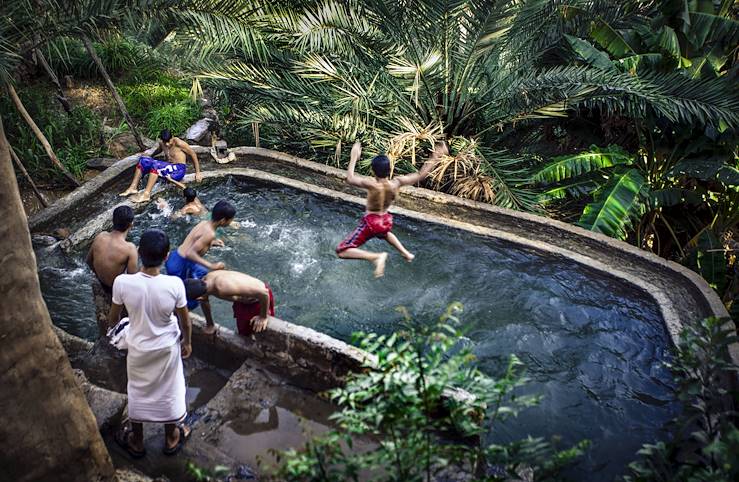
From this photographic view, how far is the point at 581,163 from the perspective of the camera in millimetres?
8898

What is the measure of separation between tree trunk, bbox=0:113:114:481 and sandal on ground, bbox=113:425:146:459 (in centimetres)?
69

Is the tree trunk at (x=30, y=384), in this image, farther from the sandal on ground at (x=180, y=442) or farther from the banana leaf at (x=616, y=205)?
the banana leaf at (x=616, y=205)

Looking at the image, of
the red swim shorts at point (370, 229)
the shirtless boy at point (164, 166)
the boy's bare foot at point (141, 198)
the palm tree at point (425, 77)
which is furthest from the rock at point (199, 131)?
the red swim shorts at point (370, 229)

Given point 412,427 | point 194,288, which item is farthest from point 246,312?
point 412,427

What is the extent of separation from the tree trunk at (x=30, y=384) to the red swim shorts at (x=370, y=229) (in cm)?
363

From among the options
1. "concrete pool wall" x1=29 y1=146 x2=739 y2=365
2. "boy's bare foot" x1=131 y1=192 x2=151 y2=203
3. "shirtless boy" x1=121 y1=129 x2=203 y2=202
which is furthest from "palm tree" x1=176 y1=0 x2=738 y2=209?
"boy's bare foot" x1=131 y1=192 x2=151 y2=203

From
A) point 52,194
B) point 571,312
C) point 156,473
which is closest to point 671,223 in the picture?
point 571,312

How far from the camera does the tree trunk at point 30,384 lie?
330cm

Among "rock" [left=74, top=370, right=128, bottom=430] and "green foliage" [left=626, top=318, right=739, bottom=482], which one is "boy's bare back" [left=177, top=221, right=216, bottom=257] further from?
"green foliage" [left=626, top=318, right=739, bottom=482]

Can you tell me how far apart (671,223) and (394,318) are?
18.4ft

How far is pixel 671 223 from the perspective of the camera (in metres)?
9.95

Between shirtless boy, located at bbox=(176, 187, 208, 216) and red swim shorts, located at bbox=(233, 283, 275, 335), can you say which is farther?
shirtless boy, located at bbox=(176, 187, 208, 216)

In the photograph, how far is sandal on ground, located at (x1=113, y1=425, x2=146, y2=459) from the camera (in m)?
4.57

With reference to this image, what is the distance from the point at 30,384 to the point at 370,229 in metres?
4.07
